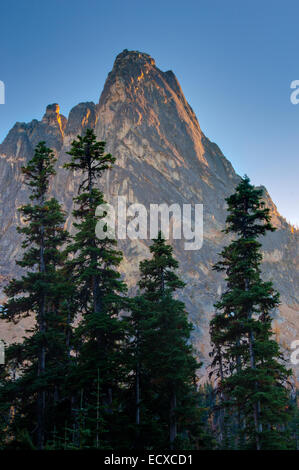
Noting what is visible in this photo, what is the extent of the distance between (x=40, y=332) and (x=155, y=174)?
464ft

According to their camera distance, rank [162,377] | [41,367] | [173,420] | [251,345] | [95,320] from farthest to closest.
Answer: [41,367]
[173,420]
[162,377]
[95,320]
[251,345]

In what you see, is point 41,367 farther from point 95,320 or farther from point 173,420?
point 173,420

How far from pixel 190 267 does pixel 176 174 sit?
1736 inches

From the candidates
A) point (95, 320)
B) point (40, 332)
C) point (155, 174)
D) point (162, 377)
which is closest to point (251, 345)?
point (162, 377)

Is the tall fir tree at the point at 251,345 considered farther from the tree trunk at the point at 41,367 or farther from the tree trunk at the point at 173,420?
the tree trunk at the point at 41,367

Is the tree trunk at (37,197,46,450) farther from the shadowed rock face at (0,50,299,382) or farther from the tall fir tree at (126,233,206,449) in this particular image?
the shadowed rock face at (0,50,299,382)

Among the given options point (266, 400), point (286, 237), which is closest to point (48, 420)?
point (266, 400)

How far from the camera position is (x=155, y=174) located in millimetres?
157250

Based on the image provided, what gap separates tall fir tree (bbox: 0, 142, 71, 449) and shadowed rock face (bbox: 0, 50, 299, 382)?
355ft

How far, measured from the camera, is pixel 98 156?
20.7 metres

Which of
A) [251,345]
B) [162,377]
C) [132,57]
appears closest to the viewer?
[251,345]

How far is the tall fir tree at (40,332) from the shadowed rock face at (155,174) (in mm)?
108326

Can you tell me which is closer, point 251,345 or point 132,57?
point 251,345

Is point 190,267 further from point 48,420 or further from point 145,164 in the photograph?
point 48,420
